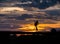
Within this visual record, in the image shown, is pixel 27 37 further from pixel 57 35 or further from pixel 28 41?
pixel 57 35

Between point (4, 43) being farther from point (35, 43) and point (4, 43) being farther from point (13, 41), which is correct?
point (35, 43)

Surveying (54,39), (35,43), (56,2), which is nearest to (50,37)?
(54,39)

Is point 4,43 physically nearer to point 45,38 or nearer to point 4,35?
point 4,35

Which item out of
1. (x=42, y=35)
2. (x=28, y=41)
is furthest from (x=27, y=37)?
(x=42, y=35)

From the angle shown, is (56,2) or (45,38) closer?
(45,38)

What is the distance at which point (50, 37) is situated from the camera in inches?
219

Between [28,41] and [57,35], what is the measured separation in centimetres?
94

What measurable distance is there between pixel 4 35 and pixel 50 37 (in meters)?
1.43

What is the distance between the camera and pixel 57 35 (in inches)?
217

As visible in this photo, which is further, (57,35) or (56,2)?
(56,2)

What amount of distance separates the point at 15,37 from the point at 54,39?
4.06 ft

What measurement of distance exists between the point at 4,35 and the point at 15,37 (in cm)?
37

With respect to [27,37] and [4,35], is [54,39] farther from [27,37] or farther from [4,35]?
[4,35]

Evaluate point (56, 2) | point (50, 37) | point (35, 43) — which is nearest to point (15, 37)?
point (35, 43)
